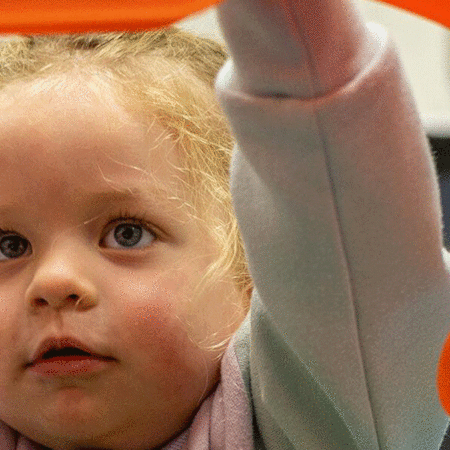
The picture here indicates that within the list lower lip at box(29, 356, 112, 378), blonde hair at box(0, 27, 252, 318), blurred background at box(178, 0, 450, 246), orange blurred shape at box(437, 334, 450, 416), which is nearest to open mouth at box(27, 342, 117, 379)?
lower lip at box(29, 356, 112, 378)

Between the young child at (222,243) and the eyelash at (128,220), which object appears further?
the eyelash at (128,220)

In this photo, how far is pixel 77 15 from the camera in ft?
0.86

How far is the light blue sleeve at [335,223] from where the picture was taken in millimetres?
384

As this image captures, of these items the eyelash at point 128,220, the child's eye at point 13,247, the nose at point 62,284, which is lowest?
the child's eye at point 13,247

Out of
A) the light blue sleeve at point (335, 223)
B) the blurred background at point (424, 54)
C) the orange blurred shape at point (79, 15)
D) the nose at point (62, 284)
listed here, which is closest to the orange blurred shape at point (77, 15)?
the orange blurred shape at point (79, 15)

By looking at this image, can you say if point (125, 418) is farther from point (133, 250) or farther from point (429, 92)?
point (429, 92)

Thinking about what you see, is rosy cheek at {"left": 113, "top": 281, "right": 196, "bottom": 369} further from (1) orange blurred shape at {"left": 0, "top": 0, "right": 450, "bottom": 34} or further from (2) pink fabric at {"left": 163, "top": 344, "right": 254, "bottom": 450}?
(1) orange blurred shape at {"left": 0, "top": 0, "right": 450, "bottom": 34}

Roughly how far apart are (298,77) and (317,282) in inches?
5.0

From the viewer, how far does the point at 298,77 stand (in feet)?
1.26

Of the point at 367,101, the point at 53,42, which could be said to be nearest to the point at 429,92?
the point at 53,42

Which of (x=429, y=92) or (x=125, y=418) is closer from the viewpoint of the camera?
(x=125, y=418)

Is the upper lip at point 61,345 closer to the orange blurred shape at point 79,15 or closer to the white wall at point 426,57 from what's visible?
the orange blurred shape at point 79,15

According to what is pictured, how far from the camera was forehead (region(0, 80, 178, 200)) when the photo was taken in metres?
0.61

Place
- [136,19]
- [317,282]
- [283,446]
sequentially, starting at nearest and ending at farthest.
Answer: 1. [136,19]
2. [317,282]
3. [283,446]
